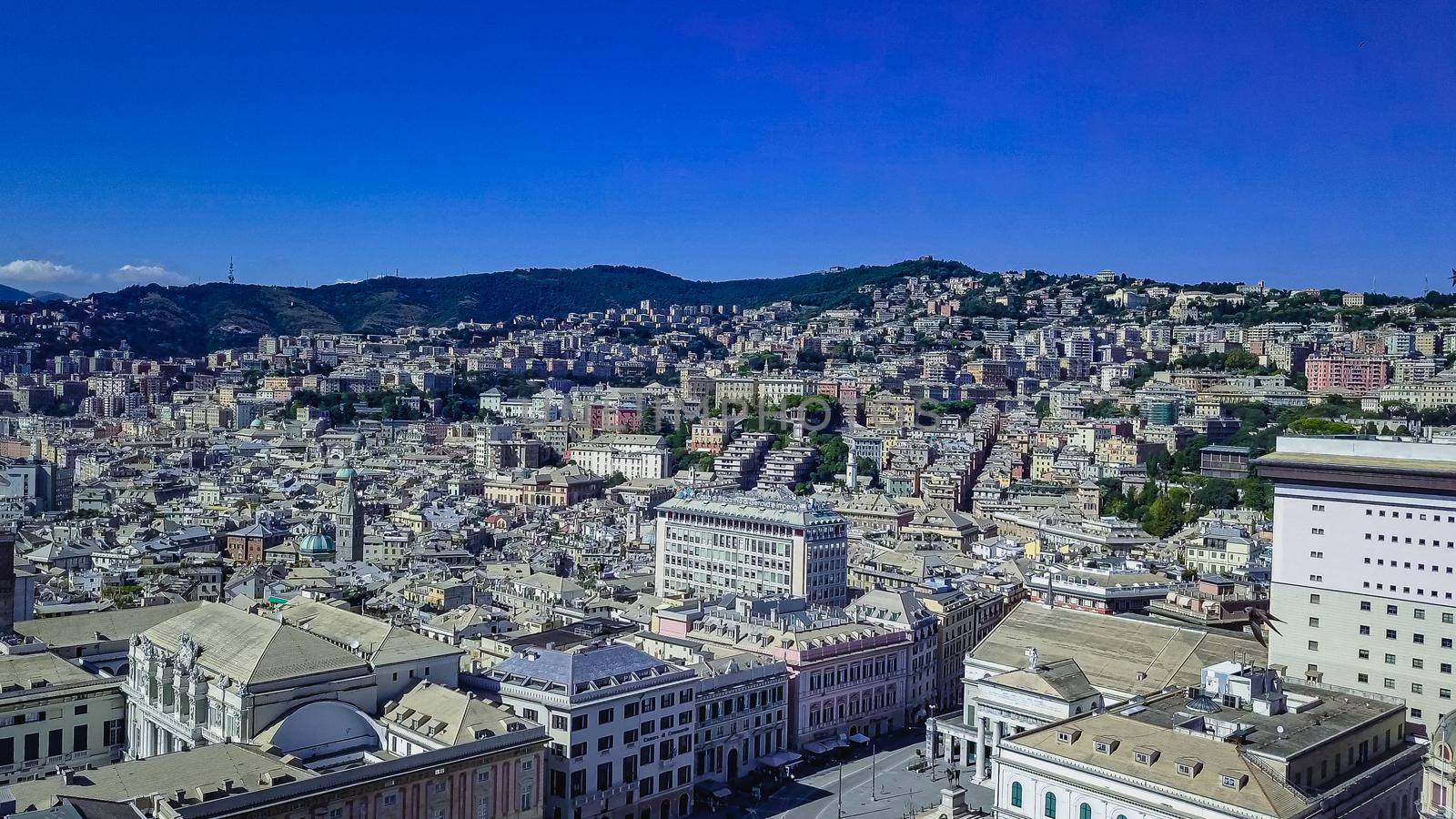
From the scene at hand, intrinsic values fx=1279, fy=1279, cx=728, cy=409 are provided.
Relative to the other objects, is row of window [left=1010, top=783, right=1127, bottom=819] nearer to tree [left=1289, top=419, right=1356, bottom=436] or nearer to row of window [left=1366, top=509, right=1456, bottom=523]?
row of window [left=1366, top=509, right=1456, bottom=523]

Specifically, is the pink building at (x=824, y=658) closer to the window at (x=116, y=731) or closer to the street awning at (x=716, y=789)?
the street awning at (x=716, y=789)

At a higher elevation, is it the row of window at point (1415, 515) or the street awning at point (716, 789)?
the row of window at point (1415, 515)

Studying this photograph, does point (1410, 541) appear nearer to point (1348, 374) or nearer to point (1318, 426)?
point (1318, 426)

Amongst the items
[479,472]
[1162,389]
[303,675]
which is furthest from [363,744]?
[1162,389]

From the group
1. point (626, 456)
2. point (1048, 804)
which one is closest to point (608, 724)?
point (1048, 804)

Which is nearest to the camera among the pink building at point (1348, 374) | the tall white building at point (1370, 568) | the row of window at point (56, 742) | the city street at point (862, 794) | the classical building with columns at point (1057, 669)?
the row of window at point (56, 742)

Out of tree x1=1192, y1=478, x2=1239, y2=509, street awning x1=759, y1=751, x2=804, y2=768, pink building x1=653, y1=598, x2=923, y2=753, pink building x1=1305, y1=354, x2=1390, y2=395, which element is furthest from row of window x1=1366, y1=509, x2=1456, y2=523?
pink building x1=1305, y1=354, x2=1390, y2=395

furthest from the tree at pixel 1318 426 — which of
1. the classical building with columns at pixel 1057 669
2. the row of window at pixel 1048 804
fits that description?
the row of window at pixel 1048 804
